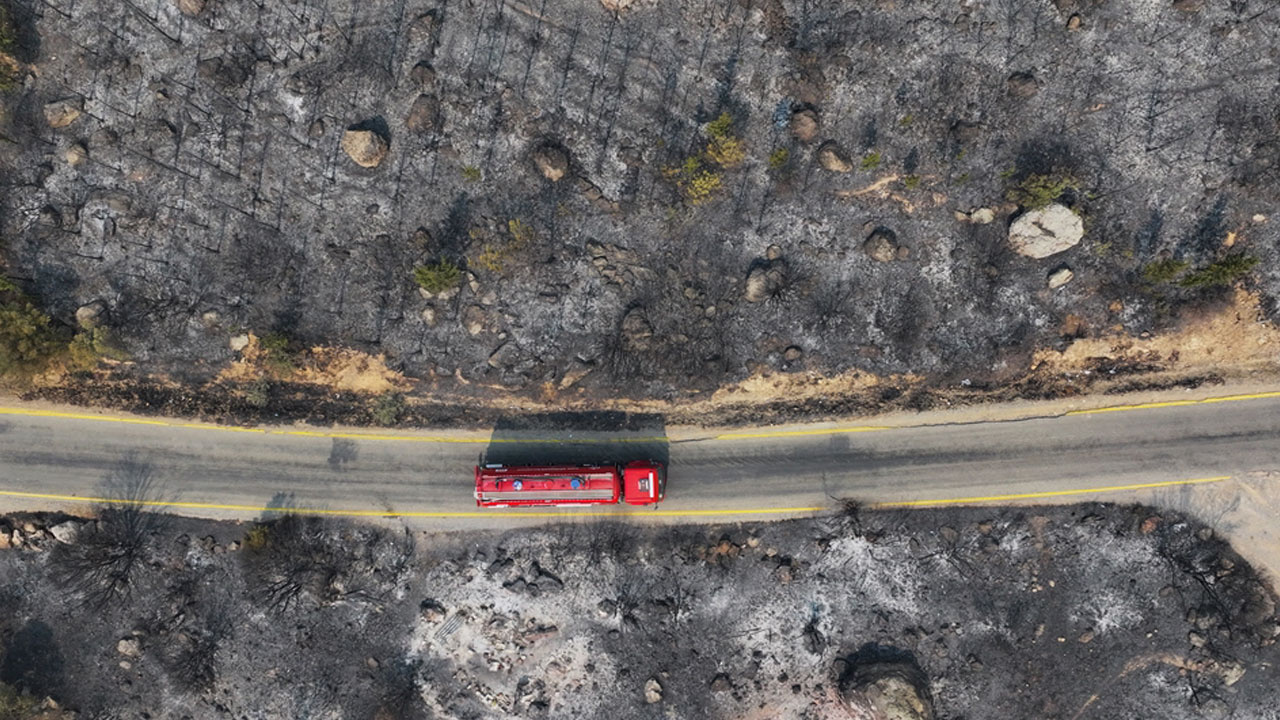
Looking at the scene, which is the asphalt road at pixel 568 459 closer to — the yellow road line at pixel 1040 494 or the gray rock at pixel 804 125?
the yellow road line at pixel 1040 494

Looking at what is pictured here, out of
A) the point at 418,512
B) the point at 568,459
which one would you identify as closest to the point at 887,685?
the point at 568,459

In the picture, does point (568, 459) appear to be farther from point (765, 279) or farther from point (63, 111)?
point (63, 111)

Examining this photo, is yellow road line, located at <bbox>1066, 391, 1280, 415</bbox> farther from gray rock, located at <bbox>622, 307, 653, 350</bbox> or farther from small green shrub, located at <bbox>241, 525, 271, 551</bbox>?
small green shrub, located at <bbox>241, 525, 271, 551</bbox>

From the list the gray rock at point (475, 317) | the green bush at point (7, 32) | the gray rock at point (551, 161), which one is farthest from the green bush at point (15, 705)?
the gray rock at point (551, 161)

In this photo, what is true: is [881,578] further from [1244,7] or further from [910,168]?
[1244,7]

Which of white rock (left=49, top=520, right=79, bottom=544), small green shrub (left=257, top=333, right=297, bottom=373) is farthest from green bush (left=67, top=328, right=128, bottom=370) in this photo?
white rock (left=49, top=520, right=79, bottom=544)

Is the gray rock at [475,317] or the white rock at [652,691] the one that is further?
the white rock at [652,691]
